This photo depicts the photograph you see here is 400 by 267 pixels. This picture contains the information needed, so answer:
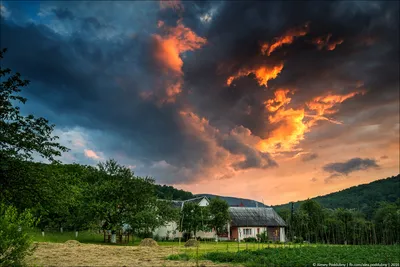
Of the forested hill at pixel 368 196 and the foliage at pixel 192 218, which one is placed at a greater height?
the forested hill at pixel 368 196

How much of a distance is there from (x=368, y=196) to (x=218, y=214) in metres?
53.5

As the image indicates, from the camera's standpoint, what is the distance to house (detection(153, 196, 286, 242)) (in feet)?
199

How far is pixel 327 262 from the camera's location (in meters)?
16.2

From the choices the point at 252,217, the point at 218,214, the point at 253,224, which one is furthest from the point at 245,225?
the point at 218,214

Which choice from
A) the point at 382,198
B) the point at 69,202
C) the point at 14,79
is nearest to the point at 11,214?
the point at 14,79

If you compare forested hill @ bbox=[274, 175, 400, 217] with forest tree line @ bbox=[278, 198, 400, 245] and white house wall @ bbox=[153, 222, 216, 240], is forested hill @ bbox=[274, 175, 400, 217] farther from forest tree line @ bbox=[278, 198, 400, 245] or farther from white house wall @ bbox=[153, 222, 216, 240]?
white house wall @ bbox=[153, 222, 216, 240]

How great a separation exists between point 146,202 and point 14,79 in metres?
23.5

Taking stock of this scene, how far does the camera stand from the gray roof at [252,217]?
63.8m

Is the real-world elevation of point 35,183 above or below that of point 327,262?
above

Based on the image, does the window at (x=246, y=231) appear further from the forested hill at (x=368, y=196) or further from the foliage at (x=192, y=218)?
the forested hill at (x=368, y=196)

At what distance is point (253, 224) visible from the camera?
64062mm

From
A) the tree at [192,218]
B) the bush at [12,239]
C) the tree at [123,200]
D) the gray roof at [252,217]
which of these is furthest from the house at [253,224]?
the bush at [12,239]

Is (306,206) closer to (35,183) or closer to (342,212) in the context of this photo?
(342,212)

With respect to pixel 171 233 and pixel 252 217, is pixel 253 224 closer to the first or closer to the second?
pixel 252 217
